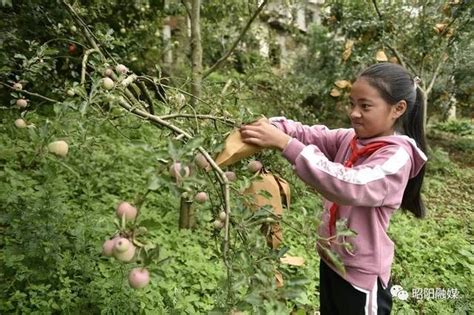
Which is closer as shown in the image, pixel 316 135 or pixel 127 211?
pixel 127 211

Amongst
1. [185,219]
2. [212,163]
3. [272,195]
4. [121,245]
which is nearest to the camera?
[121,245]

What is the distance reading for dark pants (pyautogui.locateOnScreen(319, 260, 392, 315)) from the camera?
4.68 ft

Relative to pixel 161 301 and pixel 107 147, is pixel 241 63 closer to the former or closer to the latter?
pixel 107 147

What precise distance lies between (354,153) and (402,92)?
0.74ft

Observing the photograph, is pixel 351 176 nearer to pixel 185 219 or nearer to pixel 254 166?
pixel 254 166

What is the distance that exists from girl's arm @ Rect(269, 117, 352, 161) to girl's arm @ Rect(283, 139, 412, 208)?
296 mm

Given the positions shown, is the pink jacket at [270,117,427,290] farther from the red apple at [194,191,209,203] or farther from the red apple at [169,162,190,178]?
the red apple at [169,162,190,178]

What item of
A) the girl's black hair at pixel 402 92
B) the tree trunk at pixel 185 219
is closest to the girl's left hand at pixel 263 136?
the girl's black hair at pixel 402 92

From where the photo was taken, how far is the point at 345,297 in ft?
4.80

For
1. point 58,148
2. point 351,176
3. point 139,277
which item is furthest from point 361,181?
point 58,148

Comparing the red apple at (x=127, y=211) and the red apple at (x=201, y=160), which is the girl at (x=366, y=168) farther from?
the red apple at (x=127, y=211)

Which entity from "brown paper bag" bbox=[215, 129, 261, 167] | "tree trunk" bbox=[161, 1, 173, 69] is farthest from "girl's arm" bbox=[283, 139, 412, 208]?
"tree trunk" bbox=[161, 1, 173, 69]

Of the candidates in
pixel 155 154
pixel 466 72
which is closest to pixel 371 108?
pixel 155 154

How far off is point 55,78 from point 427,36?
3.99 metres
